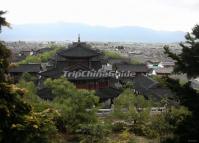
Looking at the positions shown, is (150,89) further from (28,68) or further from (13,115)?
(13,115)

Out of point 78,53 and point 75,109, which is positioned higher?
point 78,53

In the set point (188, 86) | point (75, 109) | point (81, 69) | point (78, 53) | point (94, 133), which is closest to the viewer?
point (188, 86)

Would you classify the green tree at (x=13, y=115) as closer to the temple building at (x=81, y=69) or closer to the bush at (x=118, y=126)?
the bush at (x=118, y=126)

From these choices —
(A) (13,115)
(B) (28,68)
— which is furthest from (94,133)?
(B) (28,68)

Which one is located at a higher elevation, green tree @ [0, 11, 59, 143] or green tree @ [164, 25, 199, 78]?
green tree @ [164, 25, 199, 78]

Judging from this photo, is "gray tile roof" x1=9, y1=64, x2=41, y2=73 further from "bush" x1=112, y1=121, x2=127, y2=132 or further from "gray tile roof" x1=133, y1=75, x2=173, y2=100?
"bush" x1=112, y1=121, x2=127, y2=132

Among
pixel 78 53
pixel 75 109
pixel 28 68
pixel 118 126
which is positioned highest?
pixel 78 53

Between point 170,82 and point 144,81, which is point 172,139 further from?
point 144,81

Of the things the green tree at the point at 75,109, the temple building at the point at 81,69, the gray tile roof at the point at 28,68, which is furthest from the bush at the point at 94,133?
the gray tile roof at the point at 28,68

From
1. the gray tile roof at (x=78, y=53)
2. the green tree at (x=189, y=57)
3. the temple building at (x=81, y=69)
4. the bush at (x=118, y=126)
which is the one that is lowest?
the bush at (x=118, y=126)

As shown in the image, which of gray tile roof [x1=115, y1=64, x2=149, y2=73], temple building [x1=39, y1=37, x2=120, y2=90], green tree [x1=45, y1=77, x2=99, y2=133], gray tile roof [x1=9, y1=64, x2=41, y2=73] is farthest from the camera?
gray tile roof [x1=115, y1=64, x2=149, y2=73]

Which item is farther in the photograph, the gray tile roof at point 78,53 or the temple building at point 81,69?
the gray tile roof at point 78,53

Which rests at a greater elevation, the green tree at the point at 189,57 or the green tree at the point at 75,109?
the green tree at the point at 189,57

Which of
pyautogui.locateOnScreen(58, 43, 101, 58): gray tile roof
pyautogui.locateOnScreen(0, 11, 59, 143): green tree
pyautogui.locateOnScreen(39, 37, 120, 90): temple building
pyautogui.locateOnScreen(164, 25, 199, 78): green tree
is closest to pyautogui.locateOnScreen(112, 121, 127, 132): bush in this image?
pyautogui.locateOnScreen(39, 37, 120, 90): temple building
